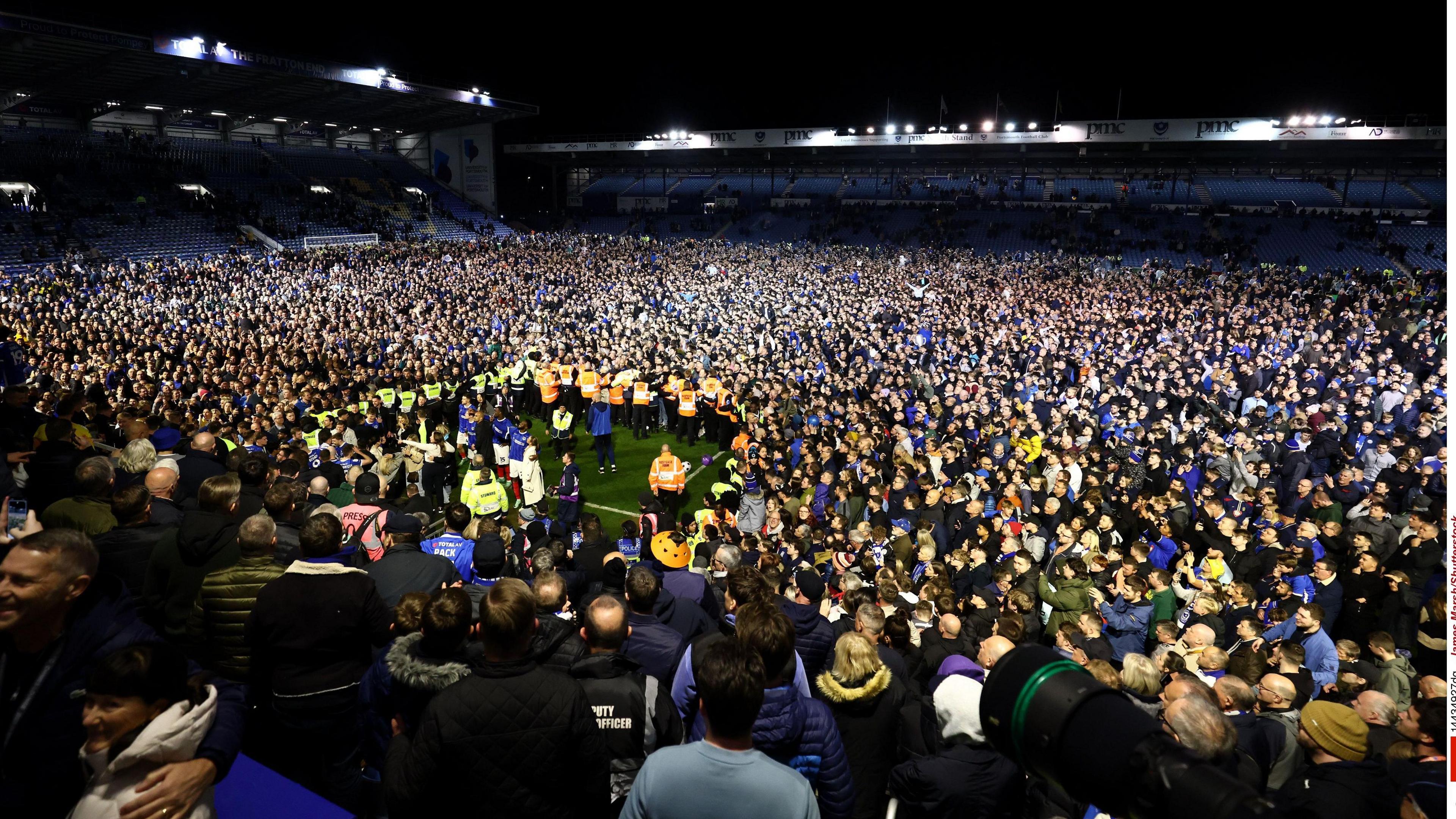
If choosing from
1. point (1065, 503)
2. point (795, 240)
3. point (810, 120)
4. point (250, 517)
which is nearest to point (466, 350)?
point (1065, 503)

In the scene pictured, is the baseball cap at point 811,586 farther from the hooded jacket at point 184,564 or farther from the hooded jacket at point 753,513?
the hooded jacket at point 753,513

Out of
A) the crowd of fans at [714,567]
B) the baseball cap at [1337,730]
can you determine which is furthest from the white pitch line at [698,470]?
the baseball cap at [1337,730]

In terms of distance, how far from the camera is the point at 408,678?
2951 millimetres

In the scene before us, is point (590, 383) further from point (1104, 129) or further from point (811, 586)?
point (1104, 129)

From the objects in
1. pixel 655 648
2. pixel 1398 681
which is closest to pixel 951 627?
pixel 655 648

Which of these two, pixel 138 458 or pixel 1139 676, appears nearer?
pixel 1139 676

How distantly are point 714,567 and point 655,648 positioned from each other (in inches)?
112

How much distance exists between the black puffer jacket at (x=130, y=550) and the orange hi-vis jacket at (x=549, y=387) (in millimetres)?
10324

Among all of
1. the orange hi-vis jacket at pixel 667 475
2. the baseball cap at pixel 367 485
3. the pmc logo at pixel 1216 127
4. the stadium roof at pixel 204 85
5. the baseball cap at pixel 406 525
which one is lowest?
the orange hi-vis jacket at pixel 667 475

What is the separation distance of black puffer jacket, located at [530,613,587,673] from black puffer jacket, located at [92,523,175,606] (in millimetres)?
2206

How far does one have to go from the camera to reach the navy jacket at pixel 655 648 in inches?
143

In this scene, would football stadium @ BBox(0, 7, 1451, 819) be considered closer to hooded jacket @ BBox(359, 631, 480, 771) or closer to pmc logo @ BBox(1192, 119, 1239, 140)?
hooded jacket @ BBox(359, 631, 480, 771)

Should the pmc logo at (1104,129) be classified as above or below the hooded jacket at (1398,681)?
above

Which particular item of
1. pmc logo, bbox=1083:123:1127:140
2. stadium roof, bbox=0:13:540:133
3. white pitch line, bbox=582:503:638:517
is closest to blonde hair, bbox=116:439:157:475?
white pitch line, bbox=582:503:638:517
